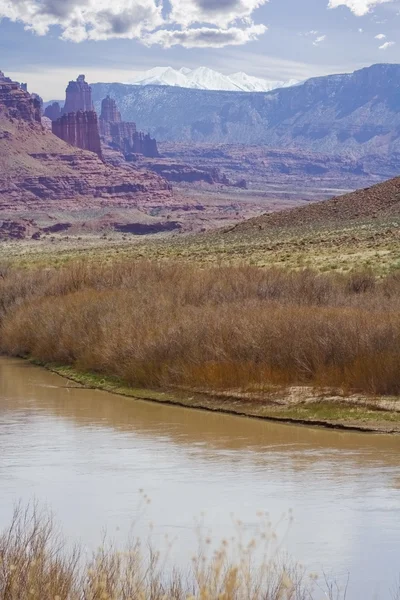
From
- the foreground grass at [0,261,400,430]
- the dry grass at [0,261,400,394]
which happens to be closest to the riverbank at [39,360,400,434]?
the foreground grass at [0,261,400,430]

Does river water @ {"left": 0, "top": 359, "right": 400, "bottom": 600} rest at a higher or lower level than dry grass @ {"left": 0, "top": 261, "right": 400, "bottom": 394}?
lower

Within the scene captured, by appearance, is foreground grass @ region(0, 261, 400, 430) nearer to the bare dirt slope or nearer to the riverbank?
the riverbank

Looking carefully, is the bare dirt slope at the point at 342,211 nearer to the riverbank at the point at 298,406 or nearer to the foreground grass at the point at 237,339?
the foreground grass at the point at 237,339

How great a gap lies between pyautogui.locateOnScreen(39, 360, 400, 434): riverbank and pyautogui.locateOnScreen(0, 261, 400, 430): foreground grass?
0.03m

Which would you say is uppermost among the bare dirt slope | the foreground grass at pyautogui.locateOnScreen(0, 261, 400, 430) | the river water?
the bare dirt slope

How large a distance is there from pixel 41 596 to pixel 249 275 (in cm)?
2708

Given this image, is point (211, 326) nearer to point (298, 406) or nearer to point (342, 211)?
point (298, 406)

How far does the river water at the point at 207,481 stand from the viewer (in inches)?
489

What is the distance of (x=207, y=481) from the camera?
16.0m

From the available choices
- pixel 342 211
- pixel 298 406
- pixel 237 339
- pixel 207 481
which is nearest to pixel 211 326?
pixel 237 339

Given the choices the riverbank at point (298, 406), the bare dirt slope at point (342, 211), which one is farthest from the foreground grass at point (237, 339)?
the bare dirt slope at point (342, 211)

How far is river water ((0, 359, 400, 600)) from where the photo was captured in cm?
1241

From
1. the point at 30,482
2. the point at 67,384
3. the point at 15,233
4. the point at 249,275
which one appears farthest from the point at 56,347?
the point at 15,233

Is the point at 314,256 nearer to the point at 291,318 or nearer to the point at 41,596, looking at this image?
the point at 291,318
